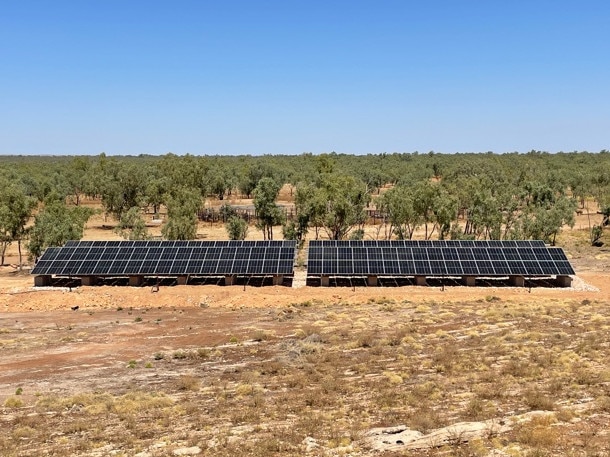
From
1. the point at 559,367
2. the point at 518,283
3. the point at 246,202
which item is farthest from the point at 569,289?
the point at 246,202

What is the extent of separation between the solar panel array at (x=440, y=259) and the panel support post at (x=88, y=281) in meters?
18.2

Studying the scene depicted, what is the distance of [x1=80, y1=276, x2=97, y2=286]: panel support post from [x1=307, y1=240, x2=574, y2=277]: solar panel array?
59.8 feet

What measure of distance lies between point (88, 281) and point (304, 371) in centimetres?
2763

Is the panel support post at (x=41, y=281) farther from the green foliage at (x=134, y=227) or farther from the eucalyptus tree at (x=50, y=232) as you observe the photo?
the green foliage at (x=134, y=227)

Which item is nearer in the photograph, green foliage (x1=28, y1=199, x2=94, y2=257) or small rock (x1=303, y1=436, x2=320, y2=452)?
small rock (x1=303, y1=436, x2=320, y2=452)

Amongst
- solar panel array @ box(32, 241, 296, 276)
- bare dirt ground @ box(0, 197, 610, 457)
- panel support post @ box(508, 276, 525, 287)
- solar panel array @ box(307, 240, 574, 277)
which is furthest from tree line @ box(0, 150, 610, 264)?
panel support post @ box(508, 276, 525, 287)

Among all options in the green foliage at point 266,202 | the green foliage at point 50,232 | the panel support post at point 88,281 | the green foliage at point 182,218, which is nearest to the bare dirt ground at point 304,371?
the panel support post at point 88,281

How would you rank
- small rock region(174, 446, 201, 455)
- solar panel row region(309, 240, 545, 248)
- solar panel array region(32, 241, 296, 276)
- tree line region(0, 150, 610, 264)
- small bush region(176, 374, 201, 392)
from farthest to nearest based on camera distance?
tree line region(0, 150, 610, 264) → solar panel row region(309, 240, 545, 248) → solar panel array region(32, 241, 296, 276) → small bush region(176, 374, 201, 392) → small rock region(174, 446, 201, 455)

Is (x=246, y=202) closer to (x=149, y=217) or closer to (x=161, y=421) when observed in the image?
(x=149, y=217)

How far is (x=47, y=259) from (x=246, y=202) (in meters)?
70.4

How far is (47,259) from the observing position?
46750 millimetres

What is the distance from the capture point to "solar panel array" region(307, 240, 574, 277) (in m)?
45.5

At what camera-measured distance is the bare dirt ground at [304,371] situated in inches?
715

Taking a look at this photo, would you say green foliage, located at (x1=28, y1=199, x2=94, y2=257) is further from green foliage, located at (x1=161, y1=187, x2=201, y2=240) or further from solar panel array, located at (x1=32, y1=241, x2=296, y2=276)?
green foliage, located at (x1=161, y1=187, x2=201, y2=240)
